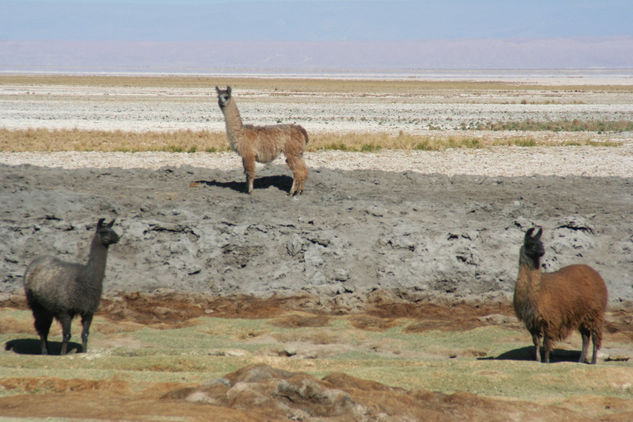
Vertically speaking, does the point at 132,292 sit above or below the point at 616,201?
below

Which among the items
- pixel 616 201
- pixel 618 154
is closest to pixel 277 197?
pixel 616 201

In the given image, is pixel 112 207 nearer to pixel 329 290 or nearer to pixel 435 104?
pixel 329 290

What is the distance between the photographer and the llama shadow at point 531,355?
10.2 metres

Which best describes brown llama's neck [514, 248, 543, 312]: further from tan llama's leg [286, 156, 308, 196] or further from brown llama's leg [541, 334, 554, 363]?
tan llama's leg [286, 156, 308, 196]

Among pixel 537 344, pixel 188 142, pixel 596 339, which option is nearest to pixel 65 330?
pixel 537 344

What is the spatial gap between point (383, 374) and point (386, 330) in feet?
9.64

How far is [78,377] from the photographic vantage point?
8.11 m

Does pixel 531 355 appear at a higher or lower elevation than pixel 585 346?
lower

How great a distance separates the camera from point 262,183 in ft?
61.2

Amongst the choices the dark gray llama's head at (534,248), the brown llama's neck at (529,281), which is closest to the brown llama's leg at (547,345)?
the brown llama's neck at (529,281)

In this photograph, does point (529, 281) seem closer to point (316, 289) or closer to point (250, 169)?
point (316, 289)

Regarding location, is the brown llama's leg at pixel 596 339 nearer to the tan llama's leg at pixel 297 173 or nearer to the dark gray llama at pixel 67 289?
the dark gray llama at pixel 67 289

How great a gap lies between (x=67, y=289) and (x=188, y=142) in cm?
2009

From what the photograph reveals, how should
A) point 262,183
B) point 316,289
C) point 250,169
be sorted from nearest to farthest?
point 316,289 → point 250,169 → point 262,183
